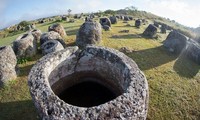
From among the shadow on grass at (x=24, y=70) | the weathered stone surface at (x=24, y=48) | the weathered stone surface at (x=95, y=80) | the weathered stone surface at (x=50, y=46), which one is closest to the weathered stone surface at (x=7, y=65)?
the shadow on grass at (x=24, y=70)

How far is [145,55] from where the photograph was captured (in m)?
25.5

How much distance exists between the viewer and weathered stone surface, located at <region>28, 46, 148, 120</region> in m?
11.1

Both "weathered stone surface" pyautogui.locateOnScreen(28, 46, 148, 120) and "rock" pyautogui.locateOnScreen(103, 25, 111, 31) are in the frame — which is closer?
"weathered stone surface" pyautogui.locateOnScreen(28, 46, 148, 120)

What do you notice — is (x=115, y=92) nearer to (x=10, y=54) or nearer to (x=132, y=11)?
(x=10, y=54)

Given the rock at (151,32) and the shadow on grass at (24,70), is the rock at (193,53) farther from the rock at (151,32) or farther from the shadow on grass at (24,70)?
the shadow on grass at (24,70)

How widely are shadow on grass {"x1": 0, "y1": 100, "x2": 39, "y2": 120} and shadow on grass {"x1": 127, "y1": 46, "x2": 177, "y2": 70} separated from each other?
361 inches

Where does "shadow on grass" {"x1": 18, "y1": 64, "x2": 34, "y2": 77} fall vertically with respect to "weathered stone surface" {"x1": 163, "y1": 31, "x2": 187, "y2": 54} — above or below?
above

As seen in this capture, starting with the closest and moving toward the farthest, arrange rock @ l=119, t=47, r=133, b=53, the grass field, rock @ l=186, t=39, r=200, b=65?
the grass field, rock @ l=119, t=47, r=133, b=53, rock @ l=186, t=39, r=200, b=65

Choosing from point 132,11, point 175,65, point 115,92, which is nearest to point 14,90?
point 115,92

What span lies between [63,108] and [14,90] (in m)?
9.86

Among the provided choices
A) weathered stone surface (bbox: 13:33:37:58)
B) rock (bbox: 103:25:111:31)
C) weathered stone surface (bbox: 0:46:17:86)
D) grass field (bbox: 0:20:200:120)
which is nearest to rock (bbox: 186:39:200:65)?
grass field (bbox: 0:20:200:120)

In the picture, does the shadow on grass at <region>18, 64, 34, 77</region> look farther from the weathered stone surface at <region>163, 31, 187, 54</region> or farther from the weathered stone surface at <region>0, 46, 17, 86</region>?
the weathered stone surface at <region>163, 31, 187, 54</region>

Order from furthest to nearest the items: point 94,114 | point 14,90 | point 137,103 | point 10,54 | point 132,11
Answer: point 132,11 < point 10,54 < point 14,90 < point 137,103 < point 94,114

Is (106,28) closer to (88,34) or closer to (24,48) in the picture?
(88,34)
